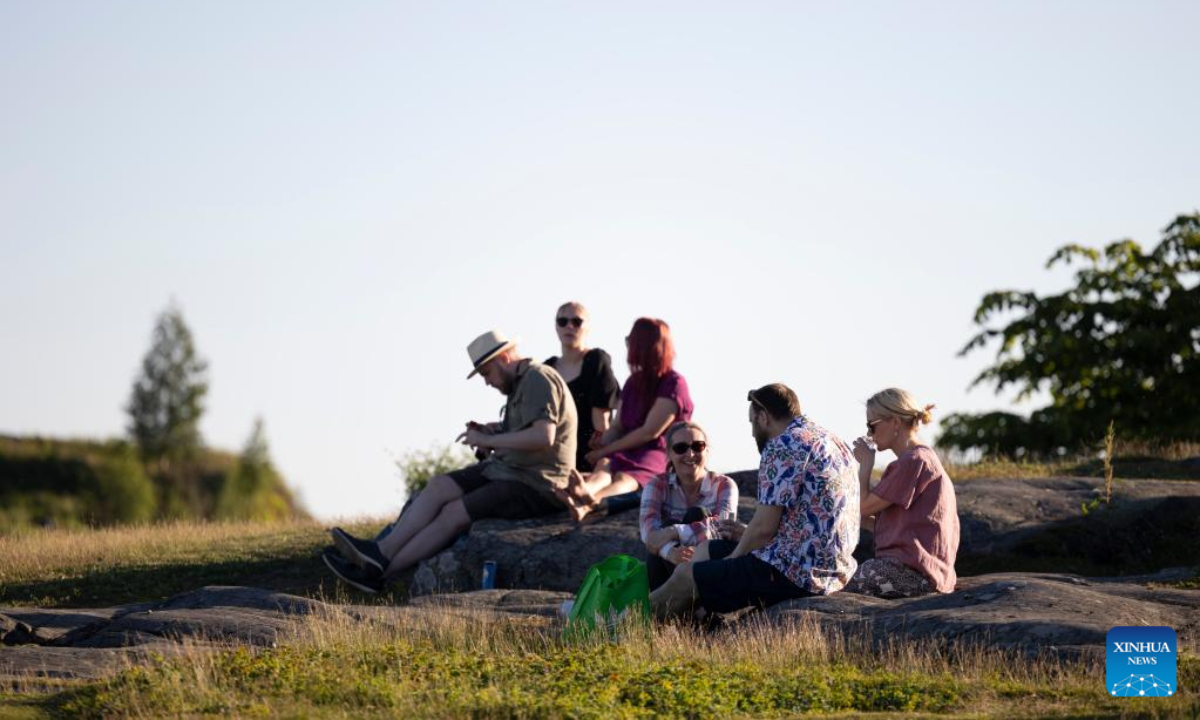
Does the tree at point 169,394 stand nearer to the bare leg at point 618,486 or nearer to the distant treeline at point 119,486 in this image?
the distant treeline at point 119,486

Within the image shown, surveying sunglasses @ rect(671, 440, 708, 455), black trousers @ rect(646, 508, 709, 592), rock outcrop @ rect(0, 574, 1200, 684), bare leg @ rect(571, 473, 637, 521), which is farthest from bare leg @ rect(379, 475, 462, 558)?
sunglasses @ rect(671, 440, 708, 455)

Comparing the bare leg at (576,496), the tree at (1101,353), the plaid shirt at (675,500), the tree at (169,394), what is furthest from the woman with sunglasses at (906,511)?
the tree at (169,394)

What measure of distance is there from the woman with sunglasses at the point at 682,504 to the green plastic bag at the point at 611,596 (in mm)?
600

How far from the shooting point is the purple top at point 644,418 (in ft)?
47.0

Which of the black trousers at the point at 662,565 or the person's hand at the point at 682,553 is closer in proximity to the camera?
the person's hand at the point at 682,553

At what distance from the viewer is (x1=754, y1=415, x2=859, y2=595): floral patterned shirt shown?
403 inches

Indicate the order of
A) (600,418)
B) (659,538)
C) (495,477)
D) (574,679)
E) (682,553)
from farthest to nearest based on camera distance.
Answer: (600,418) → (495,477) → (659,538) → (682,553) → (574,679)

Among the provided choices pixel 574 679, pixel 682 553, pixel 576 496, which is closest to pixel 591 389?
pixel 576 496

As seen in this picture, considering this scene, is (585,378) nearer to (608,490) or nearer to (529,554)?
(608,490)

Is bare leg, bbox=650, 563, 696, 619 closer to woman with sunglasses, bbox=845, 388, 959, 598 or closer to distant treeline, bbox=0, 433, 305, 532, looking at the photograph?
woman with sunglasses, bbox=845, 388, 959, 598

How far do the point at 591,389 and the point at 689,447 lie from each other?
3634 mm

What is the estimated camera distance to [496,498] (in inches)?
572

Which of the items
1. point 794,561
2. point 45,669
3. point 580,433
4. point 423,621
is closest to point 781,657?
point 794,561

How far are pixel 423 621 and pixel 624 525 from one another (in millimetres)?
3631
